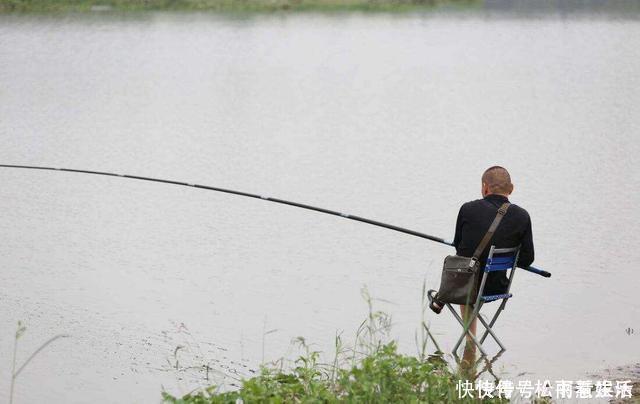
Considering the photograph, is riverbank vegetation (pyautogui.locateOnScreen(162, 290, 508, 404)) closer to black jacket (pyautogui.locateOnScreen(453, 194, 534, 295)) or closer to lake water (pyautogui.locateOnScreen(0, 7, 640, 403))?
black jacket (pyautogui.locateOnScreen(453, 194, 534, 295))

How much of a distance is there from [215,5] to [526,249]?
99.7 ft

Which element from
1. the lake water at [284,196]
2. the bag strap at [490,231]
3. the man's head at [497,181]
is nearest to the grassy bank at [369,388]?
the bag strap at [490,231]

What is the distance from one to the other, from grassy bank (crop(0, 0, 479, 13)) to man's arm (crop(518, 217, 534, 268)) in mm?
28816

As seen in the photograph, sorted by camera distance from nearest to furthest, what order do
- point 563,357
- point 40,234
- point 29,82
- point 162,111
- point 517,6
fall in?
point 563,357 → point 40,234 → point 162,111 → point 29,82 → point 517,6

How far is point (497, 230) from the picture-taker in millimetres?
5543

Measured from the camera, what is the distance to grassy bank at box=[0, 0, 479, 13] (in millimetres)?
34219

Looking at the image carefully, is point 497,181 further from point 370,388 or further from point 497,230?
point 370,388

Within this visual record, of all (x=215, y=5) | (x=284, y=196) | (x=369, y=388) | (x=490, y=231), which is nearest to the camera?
(x=369, y=388)

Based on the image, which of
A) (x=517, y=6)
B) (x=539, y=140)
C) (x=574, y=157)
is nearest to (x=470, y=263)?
(x=574, y=157)

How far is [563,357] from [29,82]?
16.1 m

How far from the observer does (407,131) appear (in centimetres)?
1575

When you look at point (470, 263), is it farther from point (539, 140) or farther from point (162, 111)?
point (162, 111)

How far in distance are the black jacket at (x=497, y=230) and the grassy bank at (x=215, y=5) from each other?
28778 mm

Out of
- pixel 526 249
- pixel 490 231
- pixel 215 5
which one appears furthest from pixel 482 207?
pixel 215 5
